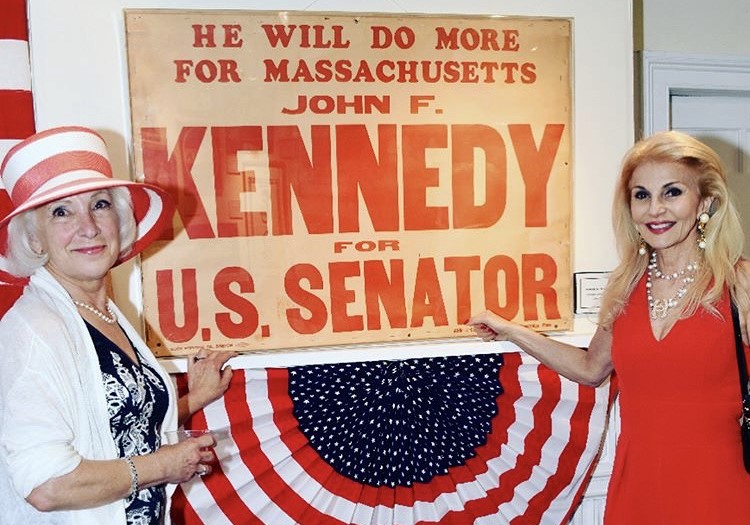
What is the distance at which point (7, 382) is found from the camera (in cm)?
134

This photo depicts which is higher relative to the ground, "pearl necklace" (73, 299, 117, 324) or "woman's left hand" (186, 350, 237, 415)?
"pearl necklace" (73, 299, 117, 324)

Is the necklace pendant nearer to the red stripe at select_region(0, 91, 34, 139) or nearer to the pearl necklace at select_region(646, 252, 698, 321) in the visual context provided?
the pearl necklace at select_region(646, 252, 698, 321)

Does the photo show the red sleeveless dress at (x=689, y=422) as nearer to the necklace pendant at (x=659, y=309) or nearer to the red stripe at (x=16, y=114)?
the necklace pendant at (x=659, y=309)

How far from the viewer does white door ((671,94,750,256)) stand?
9.41ft

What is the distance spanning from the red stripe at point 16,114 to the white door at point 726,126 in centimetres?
240

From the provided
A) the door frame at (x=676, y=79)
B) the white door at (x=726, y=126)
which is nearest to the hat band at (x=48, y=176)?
the door frame at (x=676, y=79)

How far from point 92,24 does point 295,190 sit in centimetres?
73

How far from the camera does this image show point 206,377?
199 cm

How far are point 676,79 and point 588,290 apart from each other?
3.51 feet

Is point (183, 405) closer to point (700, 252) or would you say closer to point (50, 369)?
point (50, 369)

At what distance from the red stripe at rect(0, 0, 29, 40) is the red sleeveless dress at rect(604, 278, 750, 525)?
187cm

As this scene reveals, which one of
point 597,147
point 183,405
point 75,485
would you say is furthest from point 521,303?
point 75,485

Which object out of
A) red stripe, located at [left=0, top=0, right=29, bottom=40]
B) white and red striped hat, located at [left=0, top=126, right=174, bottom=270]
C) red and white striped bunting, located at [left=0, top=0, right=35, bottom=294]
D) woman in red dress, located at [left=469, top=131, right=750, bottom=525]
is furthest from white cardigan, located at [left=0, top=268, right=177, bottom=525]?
woman in red dress, located at [left=469, top=131, right=750, bottom=525]

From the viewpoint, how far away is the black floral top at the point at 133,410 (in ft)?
4.80
